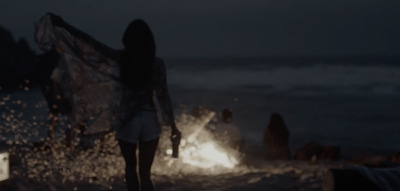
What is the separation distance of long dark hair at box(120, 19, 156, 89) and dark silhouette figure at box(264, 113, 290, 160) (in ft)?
29.4

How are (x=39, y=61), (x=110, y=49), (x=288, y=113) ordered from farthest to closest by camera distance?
(x=288, y=113) → (x=39, y=61) → (x=110, y=49)

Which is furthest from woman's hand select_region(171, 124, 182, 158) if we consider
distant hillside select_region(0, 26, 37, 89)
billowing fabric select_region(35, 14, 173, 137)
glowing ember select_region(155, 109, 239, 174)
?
distant hillside select_region(0, 26, 37, 89)

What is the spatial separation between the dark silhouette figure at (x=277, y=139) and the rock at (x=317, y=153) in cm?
47

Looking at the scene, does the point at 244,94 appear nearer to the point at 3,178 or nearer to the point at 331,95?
the point at 331,95

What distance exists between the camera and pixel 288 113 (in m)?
30.8

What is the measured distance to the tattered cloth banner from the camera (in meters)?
4.84

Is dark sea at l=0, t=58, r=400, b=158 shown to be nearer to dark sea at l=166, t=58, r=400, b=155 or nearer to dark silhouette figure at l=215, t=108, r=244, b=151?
dark sea at l=166, t=58, r=400, b=155

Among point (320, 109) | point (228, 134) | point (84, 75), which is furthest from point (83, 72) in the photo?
point (320, 109)

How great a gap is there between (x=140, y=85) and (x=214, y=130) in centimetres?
542

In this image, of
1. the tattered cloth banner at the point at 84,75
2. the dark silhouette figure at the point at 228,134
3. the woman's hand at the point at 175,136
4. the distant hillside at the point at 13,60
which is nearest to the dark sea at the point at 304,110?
the distant hillside at the point at 13,60

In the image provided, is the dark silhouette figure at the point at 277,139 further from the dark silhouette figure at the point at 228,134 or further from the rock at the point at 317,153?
the dark silhouette figure at the point at 228,134

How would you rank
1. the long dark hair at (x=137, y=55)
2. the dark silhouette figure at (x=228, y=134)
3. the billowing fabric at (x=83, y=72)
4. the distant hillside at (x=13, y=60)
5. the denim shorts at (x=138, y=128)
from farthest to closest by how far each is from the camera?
1. the distant hillside at (x=13, y=60)
2. the dark silhouette figure at (x=228, y=134)
3. the billowing fabric at (x=83, y=72)
4. the denim shorts at (x=138, y=128)
5. the long dark hair at (x=137, y=55)

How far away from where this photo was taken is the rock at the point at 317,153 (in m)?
12.0

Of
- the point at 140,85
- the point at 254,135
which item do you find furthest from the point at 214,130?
the point at 254,135
